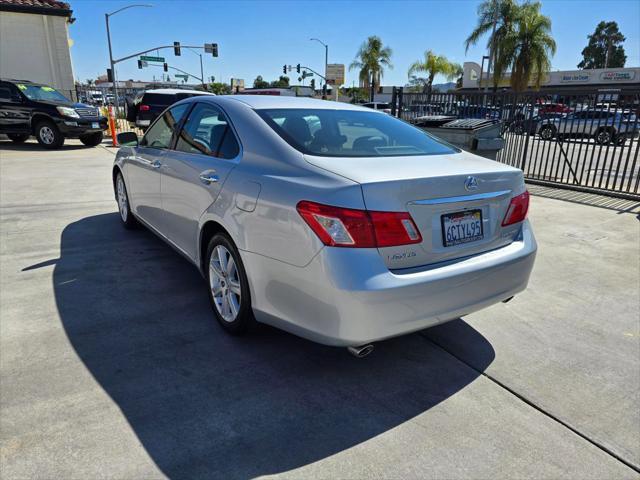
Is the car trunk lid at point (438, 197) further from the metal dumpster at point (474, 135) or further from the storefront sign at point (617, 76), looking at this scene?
the storefront sign at point (617, 76)

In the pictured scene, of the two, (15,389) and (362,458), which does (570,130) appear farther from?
(15,389)

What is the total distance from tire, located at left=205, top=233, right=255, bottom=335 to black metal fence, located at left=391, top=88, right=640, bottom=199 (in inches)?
239

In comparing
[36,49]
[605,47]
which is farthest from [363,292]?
[605,47]

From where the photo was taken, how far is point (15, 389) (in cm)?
264

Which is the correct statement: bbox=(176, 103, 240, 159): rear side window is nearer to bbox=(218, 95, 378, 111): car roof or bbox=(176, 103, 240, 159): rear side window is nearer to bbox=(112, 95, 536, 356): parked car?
bbox=(112, 95, 536, 356): parked car

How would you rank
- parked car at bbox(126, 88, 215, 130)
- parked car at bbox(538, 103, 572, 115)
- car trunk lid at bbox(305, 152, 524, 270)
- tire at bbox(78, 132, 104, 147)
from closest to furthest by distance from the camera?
car trunk lid at bbox(305, 152, 524, 270) < parked car at bbox(538, 103, 572, 115) < tire at bbox(78, 132, 104, 147) < parked car at bbox(126, 88, 215, 130)

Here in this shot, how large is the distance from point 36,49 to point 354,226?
23.1 metres

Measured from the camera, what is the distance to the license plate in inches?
101

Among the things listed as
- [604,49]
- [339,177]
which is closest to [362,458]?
[339,177]

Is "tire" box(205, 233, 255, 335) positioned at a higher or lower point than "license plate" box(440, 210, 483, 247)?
lower

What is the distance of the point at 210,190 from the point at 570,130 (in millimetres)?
8460

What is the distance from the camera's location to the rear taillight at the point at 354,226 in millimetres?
2299

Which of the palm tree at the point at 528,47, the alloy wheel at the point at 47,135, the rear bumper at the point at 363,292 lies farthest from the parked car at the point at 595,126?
the palm tree at the point at 528,47

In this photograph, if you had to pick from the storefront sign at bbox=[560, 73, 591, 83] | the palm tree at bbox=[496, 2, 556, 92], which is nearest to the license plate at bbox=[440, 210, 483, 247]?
the palm tree at bbox=[496, 2, 556, 92]
